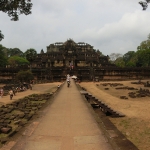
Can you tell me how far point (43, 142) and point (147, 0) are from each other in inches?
496

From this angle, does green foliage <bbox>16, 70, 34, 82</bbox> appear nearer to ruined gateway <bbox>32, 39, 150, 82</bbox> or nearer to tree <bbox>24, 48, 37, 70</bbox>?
ruined gateway <bbox>32, 39, 150, 82</bbox>

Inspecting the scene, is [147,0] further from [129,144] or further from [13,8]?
[129,144]

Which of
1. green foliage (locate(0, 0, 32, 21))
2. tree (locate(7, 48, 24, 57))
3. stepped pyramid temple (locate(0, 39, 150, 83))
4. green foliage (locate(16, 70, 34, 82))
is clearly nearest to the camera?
green foliage (locate(0, 0, 32, 21))

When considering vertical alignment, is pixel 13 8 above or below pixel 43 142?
above


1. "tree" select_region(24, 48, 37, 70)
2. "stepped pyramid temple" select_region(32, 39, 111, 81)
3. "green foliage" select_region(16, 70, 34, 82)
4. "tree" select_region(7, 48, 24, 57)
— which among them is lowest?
"green foliage" select_region(16, 70, 34, 82)

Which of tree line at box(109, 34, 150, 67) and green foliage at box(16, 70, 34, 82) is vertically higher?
tree line at box(109, 34, 150, 67)

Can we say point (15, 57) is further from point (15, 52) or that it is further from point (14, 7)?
point (14, 7)

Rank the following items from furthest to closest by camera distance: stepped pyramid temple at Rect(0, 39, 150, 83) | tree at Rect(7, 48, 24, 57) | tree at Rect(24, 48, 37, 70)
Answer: tree at Rect(7, 48, 24, 57) < tree at Rect(24, 48, 37, 70) < stepped pyramid temple at Rect(0, 39, 150, 83)

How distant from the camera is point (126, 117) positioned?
10570 mm

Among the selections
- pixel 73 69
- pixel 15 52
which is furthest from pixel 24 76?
pixel 15 52

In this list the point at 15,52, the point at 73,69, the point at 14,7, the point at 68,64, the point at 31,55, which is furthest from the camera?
the point at 15,52

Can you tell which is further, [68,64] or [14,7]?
[68,64]

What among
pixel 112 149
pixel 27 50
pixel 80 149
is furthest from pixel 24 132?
pixel 27 50

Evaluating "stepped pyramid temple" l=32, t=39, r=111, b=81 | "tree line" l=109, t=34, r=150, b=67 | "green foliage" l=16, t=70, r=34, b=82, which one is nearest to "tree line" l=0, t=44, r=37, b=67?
"stepped pyramid temple" l=32, t=39, r=111, b=81
